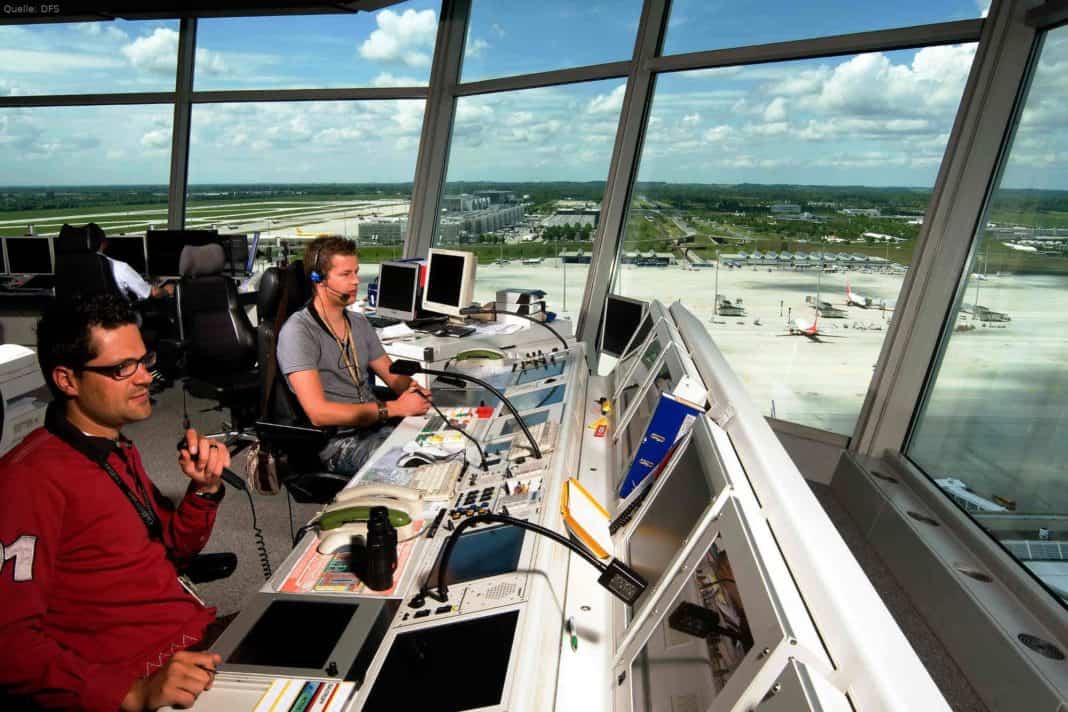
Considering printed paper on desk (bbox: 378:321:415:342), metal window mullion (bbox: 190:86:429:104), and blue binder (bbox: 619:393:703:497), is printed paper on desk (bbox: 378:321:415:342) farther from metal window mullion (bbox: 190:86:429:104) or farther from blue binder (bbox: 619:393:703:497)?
blue binder (bbox: 619:393:703:497)

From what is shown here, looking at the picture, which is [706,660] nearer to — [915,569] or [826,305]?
[915,569]

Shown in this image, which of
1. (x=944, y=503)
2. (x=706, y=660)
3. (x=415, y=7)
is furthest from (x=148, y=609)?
(x=415, y=7)

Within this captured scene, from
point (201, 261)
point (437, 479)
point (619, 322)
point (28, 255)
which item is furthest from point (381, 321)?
point (28, 255)

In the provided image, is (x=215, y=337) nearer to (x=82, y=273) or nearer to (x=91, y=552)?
(x=82, y=273)

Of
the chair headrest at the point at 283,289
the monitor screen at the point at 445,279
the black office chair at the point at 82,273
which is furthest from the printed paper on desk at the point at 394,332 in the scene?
the black office chair at the point at 82,273

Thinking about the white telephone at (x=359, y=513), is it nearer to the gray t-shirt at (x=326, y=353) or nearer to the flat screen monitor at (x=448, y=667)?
the flat screen monitor at (x=448, y=667)
